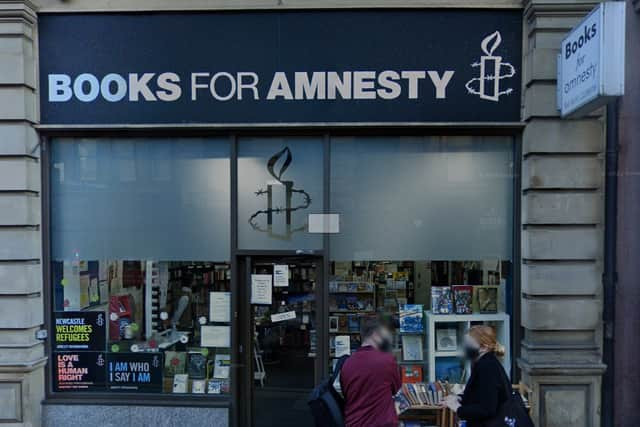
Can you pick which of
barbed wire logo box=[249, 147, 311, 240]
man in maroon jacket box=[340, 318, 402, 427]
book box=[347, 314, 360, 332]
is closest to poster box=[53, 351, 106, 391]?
barbed wire logo box=[249, 147, 311, 240]

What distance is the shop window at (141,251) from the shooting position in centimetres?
554

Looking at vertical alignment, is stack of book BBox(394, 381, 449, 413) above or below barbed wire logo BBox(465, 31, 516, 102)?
below

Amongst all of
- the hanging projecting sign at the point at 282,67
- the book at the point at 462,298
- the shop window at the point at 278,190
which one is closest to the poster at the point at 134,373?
the shop window at the point at 278,190

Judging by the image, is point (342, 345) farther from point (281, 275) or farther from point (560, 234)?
point (560, 234)

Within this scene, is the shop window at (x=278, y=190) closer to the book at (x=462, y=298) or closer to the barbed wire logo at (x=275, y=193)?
the barbed wire logo at (x=275, y=193)

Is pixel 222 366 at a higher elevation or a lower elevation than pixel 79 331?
lower

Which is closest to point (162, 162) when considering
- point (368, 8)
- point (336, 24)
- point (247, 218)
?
point (247, 218)

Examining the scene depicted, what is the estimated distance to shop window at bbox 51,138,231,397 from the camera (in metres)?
5.54

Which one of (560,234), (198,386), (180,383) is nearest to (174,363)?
(180,383)

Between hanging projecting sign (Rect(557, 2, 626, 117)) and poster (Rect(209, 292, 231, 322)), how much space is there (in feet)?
14.8

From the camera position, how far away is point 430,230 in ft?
17.9

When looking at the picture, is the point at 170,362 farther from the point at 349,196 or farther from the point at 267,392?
the point at 349,196

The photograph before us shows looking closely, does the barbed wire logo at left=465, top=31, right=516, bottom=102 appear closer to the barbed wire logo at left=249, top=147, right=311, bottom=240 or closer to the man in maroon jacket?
the barbed wire logo at left=249, top=147, right=311, bottom=240

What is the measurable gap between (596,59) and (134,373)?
6.24m
